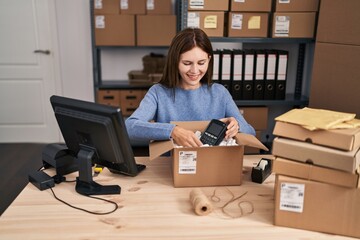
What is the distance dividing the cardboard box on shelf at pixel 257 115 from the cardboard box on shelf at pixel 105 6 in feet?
4.38

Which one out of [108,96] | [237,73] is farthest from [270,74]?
[108,96]

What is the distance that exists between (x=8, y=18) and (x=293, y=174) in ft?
10.8

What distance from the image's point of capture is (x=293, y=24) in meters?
2.71

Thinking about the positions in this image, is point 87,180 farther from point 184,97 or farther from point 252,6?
point 252,6

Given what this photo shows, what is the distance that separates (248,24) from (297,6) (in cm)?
39

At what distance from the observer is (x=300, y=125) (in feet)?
3.26

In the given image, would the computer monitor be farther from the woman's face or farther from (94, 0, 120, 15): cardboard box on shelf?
(94, 0, 120, 15): cardboard box on shelf

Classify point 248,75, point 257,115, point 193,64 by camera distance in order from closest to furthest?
1. point 193,64
2. point 248,75
3. point 257,115

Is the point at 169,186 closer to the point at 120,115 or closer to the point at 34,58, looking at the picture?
the point at 120,115

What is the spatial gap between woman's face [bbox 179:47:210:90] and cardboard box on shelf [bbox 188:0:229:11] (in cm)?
119

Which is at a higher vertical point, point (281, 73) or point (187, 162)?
point (281, 73)

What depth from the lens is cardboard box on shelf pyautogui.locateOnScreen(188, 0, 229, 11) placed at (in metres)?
2.60

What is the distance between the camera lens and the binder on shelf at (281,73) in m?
2.80

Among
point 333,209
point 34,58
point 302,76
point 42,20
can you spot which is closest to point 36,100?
point 34,58
